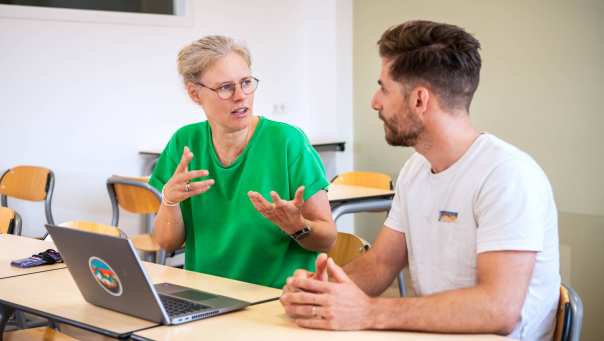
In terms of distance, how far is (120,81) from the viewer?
5.56m

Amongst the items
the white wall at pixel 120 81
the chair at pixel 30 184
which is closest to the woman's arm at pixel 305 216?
the chair at pixel 30 184

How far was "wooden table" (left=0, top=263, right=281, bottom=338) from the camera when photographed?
1.80 m

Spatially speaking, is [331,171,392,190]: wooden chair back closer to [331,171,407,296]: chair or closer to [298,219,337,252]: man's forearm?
[331,171,407,296]: chair

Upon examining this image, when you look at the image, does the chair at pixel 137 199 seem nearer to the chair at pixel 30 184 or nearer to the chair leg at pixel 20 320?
the chair at pixel 30 184

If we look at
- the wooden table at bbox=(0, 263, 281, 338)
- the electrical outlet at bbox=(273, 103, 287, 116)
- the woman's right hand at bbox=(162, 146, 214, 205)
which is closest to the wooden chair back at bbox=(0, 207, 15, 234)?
the wooden table at bbox=(0, 263, 281, 338)

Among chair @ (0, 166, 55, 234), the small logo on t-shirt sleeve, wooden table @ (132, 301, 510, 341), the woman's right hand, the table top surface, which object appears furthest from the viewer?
chair @ (0, 166, 55, 234)

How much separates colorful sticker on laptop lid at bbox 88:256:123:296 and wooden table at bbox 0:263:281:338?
0.22 feet

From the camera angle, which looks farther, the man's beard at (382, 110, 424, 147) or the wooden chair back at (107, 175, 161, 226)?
the wooden chair back at (107, 175, 161, 226)

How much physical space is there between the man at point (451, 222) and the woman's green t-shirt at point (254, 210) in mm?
495

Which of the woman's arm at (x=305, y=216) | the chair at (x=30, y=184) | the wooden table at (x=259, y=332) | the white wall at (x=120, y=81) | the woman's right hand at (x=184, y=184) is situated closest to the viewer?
the wooden table at (x=259, y=332)

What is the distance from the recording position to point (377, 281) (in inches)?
81.6

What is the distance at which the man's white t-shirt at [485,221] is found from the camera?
5.51 ft

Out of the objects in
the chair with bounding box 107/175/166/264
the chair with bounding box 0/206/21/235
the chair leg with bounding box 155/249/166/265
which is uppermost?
the chair with bounding box 0/206/21/235

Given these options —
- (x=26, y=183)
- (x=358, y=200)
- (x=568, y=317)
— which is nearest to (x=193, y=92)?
(x=568, y=317)
